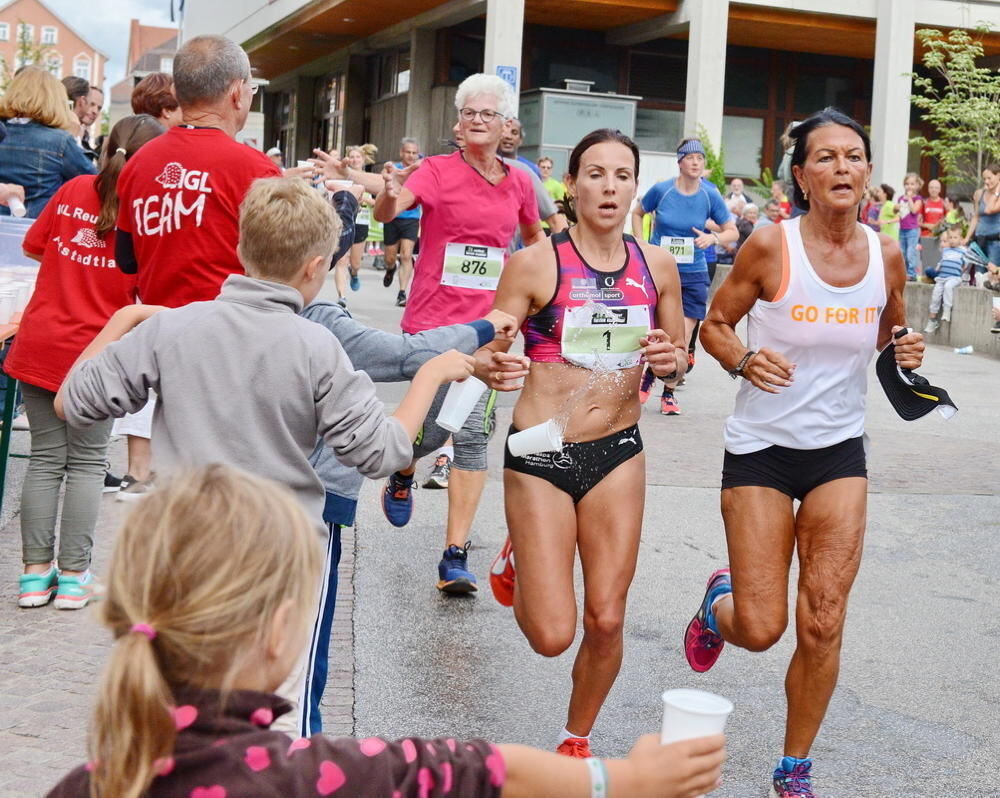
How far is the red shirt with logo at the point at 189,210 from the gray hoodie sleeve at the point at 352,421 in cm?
158

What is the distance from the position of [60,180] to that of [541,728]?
532 cm

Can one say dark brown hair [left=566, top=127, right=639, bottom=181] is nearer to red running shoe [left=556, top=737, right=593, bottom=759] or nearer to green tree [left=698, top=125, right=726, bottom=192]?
red running shoe [left=556, top=737, right=593, bottom=759]

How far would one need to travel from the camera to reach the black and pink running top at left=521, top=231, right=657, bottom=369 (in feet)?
15.3

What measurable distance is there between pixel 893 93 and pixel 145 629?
3219 centimetres

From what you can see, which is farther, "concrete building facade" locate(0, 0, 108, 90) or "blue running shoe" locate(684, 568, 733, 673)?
"concrete building facade" locate(0, 0, 108, 90)

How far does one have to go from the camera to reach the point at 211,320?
328cm

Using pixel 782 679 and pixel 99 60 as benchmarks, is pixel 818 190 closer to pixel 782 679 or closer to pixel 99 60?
pixel 782 679

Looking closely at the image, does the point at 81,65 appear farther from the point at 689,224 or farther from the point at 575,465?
the point at 575,465

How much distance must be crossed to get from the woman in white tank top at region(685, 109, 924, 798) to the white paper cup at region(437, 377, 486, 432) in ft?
3.07

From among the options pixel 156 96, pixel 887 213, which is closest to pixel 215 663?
pixel 156 96

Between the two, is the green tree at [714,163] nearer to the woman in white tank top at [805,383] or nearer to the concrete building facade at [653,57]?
the concrete building facade at [653,57]

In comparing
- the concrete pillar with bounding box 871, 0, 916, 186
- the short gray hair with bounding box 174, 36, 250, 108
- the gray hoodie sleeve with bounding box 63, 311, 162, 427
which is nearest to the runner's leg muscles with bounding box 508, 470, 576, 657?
the gray hoodie sleeve with bounding box 63, 311, 162, 427

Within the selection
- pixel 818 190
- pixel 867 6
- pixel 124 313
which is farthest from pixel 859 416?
pixel 867 6

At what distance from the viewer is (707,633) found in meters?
4.98
